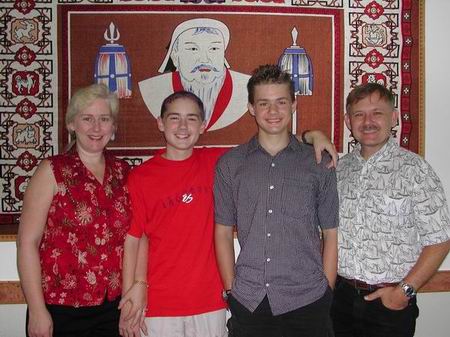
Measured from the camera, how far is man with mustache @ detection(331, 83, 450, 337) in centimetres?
168

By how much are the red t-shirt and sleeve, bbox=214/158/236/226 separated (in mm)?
57

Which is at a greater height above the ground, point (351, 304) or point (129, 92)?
point (129, 92)

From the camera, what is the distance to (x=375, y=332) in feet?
5.63

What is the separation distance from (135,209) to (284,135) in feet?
2.31

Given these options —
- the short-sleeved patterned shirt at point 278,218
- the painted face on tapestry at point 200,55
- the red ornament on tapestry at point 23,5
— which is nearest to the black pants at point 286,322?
the short-sleeved patterned shirt at point 278,218

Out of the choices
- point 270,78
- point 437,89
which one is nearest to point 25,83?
point 270,78

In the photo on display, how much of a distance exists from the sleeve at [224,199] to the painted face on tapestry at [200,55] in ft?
3.12

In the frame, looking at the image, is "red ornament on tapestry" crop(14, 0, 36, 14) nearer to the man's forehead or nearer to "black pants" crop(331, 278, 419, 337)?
the man's forehead

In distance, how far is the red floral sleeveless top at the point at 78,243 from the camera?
65.4 inches

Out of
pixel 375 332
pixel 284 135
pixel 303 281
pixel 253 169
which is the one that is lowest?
pixel 375 332

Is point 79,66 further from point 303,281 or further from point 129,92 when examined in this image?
point 303,281

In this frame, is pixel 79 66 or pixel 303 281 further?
pixel 79 66

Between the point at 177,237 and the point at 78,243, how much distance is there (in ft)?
1.30

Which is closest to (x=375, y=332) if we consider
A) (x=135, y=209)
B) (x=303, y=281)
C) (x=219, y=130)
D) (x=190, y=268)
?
(x=303, y=281)
